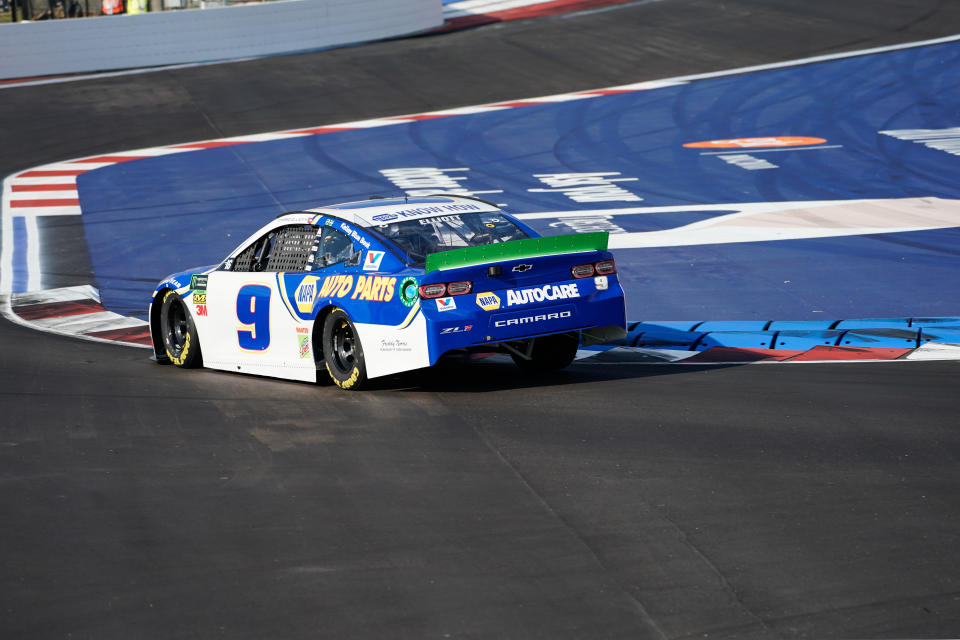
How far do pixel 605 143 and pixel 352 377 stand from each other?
1442 centimetres

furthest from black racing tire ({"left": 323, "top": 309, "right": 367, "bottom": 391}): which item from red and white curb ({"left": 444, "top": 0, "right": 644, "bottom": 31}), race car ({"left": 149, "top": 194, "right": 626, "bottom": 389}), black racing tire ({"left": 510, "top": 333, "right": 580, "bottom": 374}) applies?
red and white curb ({"left": 444, "top": 0, "right": 644, "bottom": 31})

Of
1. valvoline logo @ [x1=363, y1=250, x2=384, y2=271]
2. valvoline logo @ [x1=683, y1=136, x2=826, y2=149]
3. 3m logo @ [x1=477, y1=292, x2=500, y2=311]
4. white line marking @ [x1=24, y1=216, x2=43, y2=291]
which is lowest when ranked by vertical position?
white line marking @ [x1=24, y1=216, x2=43, y2=291]

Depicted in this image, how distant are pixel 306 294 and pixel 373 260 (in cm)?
71

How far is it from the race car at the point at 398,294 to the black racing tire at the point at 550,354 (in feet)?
0.03

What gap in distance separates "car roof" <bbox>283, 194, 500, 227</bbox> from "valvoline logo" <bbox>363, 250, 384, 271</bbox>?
0.38 m

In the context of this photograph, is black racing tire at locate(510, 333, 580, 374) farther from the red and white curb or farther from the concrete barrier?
the red and white curb

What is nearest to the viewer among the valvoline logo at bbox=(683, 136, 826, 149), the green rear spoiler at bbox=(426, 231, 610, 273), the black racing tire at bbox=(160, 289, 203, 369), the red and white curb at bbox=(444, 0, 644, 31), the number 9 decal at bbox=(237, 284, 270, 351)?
the green rear spoiler at bbox=(426, 231, 610, 273)

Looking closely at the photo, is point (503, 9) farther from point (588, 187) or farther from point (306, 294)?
point (306, 294)

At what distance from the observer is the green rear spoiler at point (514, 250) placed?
Result: 28.2 ft

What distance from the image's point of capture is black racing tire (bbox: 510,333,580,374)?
9680mm

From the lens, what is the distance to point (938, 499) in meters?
6.07

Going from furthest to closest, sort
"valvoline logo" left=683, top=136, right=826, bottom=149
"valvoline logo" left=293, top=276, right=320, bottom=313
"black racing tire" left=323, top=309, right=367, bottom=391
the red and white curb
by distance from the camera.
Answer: the red and white curb, "valvoline logo" left=683, top=136, right=826, bottom=149, "valvoline logo" left=293, top=276, right=320, bottom=313, "black racing tire" left=323, top=309, right=367, bottom=391

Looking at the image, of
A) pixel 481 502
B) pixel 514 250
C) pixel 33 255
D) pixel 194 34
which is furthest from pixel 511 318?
pixel 194 34

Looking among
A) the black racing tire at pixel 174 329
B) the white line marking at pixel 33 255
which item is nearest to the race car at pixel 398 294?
the black racing tire at pixel 174 329
